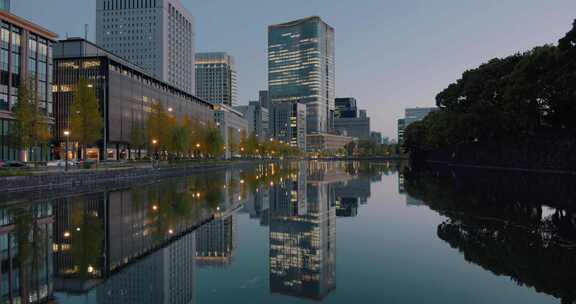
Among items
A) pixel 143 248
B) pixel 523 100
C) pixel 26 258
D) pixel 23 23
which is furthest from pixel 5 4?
pixel 523 100

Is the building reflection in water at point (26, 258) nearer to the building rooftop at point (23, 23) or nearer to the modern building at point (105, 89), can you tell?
the building rooftop at point (23, 23)

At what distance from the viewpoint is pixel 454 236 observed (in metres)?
17.2

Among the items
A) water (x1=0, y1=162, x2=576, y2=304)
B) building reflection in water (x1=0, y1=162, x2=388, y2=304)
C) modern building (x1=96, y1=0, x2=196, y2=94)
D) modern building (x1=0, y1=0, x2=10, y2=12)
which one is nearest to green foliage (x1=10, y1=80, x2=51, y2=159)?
building reflection in water (x1=0, y1=162, x2=388, y2=304)

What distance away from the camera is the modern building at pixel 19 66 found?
65.6 metres

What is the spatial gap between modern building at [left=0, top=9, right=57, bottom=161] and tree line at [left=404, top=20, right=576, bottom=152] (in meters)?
64.9

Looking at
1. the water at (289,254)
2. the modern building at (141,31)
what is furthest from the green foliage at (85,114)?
the modern building at (141,31)

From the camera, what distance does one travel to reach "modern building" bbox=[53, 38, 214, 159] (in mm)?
91375

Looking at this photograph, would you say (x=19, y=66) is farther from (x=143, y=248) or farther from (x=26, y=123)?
(x=143, y=248)

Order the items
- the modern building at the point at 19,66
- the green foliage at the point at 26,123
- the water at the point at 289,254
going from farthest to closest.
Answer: the modern building at the point at 19,66, the green foliage at the point at 26,123, the water at the point at 289,254

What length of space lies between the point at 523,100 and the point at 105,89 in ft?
255

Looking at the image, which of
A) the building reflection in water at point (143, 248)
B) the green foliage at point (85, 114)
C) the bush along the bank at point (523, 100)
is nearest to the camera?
the building reflection in water at point (143, 248)

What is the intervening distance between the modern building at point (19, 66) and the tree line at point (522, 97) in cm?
6495

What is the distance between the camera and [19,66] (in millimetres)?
69375

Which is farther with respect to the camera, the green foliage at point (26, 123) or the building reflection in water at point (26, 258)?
the green foliage at point (26, 123)
